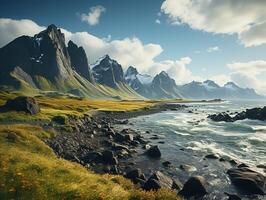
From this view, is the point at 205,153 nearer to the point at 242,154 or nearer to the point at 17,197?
the point at 242,154

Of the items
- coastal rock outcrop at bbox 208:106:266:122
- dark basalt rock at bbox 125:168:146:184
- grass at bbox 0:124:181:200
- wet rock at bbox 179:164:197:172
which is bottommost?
wet rock at bbox 179:164:197:172

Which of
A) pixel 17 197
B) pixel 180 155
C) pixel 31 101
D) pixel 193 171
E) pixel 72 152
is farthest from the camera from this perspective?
pixel 31 101

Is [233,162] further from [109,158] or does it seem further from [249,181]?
[109,158]

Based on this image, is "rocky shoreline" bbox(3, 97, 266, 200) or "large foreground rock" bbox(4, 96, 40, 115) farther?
"large foreground rock" bbox(4, 96, 40, 115)

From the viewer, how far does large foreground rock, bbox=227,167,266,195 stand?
96.0 ft

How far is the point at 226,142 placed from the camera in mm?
57062

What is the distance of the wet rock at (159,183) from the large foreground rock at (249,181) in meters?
6.86

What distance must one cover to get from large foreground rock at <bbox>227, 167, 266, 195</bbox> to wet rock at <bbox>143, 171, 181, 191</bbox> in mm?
6856

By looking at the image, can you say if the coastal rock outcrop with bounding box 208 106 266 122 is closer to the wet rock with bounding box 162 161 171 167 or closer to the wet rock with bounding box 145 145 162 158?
the wet rock with bounding box 145 145 162 158

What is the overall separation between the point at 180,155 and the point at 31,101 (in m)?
40.5

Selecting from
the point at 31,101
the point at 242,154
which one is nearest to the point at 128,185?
the point at 242,154

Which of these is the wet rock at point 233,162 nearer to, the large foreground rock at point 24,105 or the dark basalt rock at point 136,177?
the dark basalt rock at point 136,177

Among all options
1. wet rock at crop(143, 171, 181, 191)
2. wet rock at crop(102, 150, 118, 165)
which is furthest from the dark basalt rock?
wet rock at crop(102, 150, 118, 165)

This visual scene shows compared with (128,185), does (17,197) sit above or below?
above
